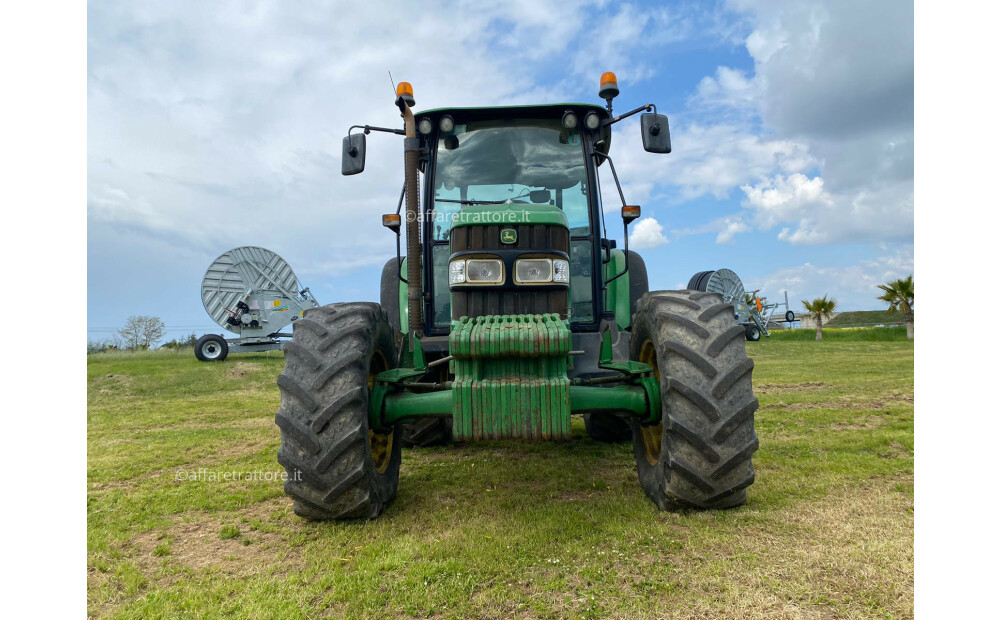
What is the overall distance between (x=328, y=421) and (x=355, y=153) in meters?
2.26

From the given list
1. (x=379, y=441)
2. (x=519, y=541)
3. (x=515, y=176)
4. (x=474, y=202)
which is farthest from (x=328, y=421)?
(x=515, y=176)

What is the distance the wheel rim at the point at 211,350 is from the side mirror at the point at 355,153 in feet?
49.4

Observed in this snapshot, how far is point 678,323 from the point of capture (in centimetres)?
330

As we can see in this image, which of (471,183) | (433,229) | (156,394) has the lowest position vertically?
(156,394)

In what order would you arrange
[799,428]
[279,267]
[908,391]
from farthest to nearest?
[279,267]
[908,391]
[799,428]

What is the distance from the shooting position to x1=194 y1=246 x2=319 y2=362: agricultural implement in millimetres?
18094

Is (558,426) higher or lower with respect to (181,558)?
higher

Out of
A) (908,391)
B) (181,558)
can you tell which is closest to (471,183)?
(181,558)

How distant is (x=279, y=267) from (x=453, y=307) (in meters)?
16.8

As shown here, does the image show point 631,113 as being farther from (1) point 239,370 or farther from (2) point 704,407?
(1) point 239,370

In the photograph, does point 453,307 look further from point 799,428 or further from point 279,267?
point 279,267

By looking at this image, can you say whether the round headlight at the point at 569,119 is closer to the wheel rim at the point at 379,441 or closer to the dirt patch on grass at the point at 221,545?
the wheel rim at the point at 379,441

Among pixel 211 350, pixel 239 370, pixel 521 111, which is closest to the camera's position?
pixel 521 111

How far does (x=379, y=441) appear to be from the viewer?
408 cm
